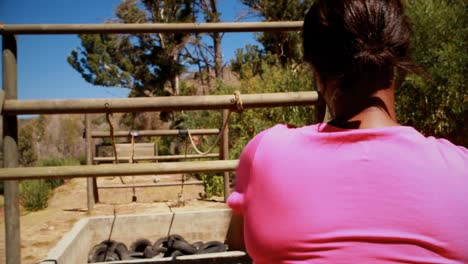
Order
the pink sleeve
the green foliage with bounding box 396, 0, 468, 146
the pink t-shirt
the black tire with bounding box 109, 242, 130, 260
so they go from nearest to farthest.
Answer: the pink t-shirt < the pink sleeve < the black tire with bounding box 109, 242, 130, 260 < the green foliage with bounding box 396, 0, 468, 146

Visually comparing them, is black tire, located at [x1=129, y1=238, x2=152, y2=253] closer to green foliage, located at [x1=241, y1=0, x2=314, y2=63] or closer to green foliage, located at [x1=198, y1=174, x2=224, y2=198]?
green foliage, located at [x1=198, y1=174, x2=224, y2=198]

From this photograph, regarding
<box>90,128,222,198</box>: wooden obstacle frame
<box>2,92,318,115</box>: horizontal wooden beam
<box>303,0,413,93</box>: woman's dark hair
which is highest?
<box>303,0,413,93</box>: woman's dark hair

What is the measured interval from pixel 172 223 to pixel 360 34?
8.15ft

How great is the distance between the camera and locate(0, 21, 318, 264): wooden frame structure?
146 cm

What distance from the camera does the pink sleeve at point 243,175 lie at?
755 millimetres

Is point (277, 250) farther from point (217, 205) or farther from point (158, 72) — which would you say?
A: point (158, 72)

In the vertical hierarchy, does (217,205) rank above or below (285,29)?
below

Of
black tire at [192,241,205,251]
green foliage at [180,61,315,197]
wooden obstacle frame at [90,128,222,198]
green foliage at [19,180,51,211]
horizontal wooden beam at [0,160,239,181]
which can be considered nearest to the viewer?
horizontal wooden beam at [0,160,239,181]

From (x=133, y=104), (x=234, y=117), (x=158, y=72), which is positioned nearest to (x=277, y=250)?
(x=133, y=104)

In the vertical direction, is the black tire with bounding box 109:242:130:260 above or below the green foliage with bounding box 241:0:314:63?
below

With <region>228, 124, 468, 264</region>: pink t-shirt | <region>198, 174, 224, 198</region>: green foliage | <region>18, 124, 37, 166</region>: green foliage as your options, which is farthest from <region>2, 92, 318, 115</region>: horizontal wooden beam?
<region>18, 124, 37, 166</region>: green foliage

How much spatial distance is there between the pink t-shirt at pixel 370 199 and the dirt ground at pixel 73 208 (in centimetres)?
362

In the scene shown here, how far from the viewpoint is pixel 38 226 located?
5.11 metres

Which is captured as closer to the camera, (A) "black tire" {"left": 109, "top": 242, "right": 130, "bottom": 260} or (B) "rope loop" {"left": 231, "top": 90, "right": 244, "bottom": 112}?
(B) "rope loop" {"left": 231, "top": 90, "right": 244, "bottom": 112}
